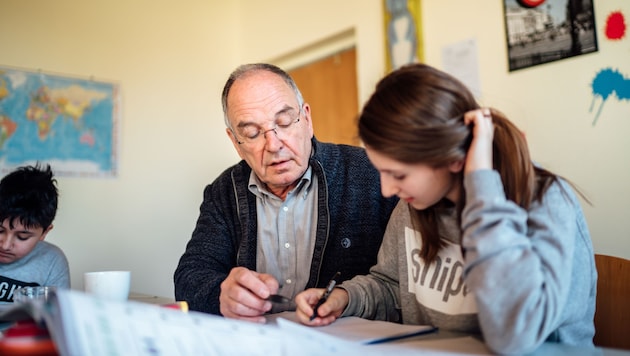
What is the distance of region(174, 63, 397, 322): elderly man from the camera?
1.36 meters

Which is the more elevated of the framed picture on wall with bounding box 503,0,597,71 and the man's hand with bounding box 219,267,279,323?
the framed picture on wall with bounding box 503,0,597,71

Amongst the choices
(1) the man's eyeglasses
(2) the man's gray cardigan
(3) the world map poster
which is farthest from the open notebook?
(3) the world map poster

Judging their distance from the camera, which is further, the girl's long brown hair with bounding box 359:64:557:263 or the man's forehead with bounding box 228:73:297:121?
the man's forehead with bounding box 228:73:297:121

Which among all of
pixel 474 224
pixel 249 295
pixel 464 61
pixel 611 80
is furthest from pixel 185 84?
pixel 474 224

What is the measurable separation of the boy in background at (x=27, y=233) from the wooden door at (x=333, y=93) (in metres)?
1.57

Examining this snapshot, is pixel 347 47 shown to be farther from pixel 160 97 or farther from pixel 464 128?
pixel 464 128

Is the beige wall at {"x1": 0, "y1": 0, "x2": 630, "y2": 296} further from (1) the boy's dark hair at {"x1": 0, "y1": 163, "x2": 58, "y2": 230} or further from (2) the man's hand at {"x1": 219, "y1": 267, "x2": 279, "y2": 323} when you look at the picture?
(2) the man's hand at {"x1": 219, "y1": 267, "x2": 279, "y2": 323}

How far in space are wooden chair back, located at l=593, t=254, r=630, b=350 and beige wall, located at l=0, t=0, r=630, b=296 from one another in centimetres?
92

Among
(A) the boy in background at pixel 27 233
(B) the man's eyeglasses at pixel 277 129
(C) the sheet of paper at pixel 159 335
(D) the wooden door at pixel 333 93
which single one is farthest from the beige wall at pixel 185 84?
(C) the sheet of paper at pixel 159 335

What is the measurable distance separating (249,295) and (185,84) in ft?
8.39

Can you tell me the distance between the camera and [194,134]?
334 centimetres

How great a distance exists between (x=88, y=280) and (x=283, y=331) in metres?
0.55

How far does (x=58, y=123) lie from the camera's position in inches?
110

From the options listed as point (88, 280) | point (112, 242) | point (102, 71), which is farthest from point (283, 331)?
point (102, 71)
